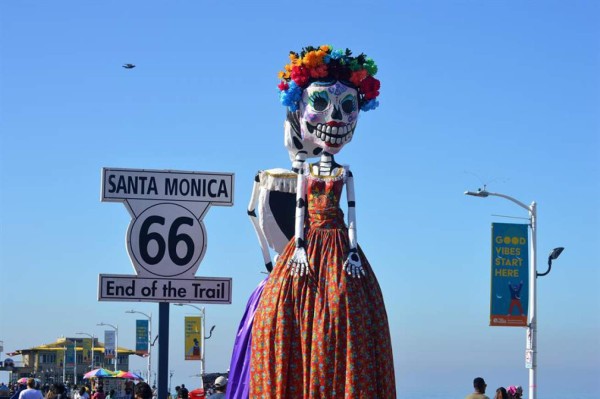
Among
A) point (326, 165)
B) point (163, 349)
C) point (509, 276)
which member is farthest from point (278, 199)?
point (509, 276)

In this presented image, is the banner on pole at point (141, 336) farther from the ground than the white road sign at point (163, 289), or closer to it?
closer to it

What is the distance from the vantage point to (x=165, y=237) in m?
8.94

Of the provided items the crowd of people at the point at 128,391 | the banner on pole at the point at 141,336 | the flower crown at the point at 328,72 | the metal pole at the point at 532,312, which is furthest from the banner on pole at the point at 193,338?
the flower crown at the point at 328,72

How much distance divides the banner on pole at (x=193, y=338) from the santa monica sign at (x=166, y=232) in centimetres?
3828

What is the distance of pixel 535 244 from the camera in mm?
25266

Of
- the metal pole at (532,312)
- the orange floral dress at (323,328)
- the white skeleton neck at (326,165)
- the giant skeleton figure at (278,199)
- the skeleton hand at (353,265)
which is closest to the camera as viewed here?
the orange floral dress at (323,328)

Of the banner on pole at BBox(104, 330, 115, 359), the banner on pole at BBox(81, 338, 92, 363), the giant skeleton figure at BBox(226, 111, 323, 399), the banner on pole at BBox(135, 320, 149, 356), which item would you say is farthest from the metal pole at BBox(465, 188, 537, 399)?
the banner on pole at BBox(81, 338, 92, 363)

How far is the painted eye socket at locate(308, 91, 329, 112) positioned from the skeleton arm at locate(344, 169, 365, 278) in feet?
2.51

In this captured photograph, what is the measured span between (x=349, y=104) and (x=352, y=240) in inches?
59.9

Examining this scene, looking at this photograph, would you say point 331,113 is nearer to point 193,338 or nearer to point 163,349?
point 163,349

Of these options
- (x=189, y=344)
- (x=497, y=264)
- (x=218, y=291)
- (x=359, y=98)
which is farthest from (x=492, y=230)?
(x=189, y=344)

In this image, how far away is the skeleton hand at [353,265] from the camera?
36.6ft

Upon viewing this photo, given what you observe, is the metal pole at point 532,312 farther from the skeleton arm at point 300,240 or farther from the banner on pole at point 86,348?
the banner on pole at point 86,348

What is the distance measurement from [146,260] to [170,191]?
60 centimetres
